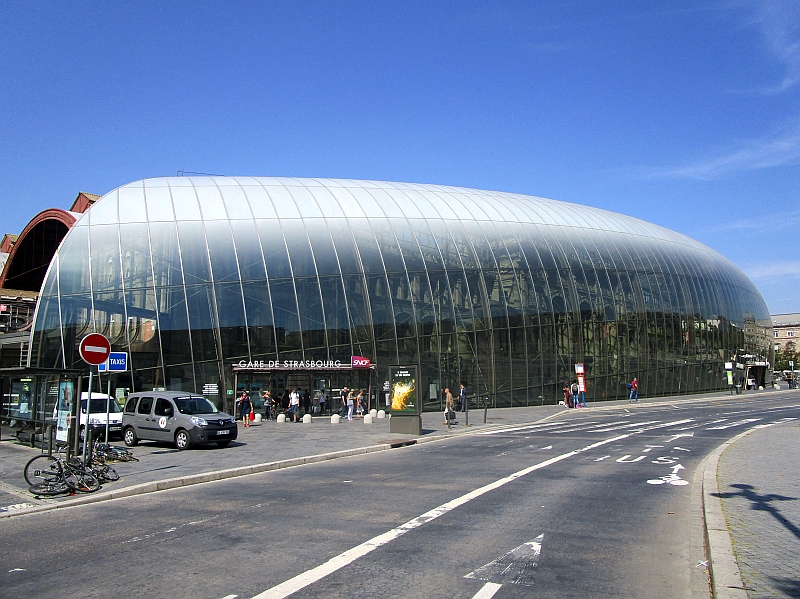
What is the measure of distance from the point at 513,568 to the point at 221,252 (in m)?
33.8

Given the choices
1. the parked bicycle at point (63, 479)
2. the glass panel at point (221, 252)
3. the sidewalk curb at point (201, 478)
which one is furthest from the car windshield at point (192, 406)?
the glass panel at point (221, 252)

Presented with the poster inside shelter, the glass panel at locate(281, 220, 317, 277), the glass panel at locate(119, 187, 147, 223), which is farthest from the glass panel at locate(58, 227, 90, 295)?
the poster inside shelter

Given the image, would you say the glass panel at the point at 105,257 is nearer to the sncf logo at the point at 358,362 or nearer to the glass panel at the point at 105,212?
the glass panel at the point at 105,212

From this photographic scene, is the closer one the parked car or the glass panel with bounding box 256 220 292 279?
the parked car

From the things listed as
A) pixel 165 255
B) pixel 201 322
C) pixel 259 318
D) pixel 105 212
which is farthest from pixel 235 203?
pixel 201 322

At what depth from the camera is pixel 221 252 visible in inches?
1529

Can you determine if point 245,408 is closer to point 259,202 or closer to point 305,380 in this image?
point 305,380

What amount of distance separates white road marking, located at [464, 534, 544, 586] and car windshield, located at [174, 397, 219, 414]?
16.5 m

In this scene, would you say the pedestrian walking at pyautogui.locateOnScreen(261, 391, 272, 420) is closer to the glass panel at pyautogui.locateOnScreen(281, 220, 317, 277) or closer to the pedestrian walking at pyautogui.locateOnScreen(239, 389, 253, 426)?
the pedestrian walking at pyautogui.locateOnScreen(239, 389, 253, 426)

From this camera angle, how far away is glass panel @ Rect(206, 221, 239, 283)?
38406 millimetres

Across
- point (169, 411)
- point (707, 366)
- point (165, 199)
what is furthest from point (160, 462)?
point (707, 366)

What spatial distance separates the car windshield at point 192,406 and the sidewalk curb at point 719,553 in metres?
16.2

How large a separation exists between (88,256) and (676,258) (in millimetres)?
49112

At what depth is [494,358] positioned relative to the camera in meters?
45.2
